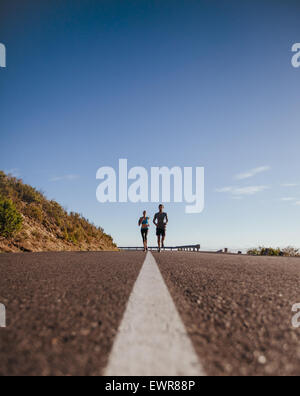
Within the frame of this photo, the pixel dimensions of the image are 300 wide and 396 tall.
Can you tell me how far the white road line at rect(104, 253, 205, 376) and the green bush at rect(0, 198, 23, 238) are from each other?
33.4ft

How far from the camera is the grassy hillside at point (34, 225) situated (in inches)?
436

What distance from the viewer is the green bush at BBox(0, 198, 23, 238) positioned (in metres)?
10.8

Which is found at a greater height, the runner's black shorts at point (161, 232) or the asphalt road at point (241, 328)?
the runner's black shorts at point (161, 232)

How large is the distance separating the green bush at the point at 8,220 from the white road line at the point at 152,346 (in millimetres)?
10191

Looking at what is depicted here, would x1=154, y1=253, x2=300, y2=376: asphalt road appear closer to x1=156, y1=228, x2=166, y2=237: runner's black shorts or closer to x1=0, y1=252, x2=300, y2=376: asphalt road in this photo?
Result: x1=0, y1=252, x2=300, y2=376: asphalt road

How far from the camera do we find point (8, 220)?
1084 centimetres

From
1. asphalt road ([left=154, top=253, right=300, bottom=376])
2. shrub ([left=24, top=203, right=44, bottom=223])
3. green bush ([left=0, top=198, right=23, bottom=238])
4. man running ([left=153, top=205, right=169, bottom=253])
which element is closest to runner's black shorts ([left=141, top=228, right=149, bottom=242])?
man running ([left=153, top=205, right=169, bottom=253])

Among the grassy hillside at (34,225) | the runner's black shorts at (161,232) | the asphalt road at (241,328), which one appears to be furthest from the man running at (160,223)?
the asphalt road at (241,328)

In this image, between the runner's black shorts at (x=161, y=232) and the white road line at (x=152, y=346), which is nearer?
the white road line at (x=152, y=346)

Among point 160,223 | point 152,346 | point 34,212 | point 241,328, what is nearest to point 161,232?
point 160,223

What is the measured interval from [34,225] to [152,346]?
1458 centimetres

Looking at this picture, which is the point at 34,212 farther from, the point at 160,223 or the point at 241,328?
the point at 241,328

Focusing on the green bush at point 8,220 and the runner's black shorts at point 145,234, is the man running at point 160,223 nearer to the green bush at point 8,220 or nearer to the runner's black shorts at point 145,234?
the runner's black shorts at point 145,234
